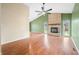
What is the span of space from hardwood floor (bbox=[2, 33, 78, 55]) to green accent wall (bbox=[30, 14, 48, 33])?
0.10 m

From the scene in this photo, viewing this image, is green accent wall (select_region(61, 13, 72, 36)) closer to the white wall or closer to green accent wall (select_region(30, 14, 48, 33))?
green accent wall (select_region(30, 14, 48, 33))

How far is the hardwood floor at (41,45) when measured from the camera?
2.28 meters

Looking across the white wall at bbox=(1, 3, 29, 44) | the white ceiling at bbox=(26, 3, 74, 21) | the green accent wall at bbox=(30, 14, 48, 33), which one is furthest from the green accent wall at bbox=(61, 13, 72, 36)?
the white wall at bbox=(1, 3, 29, 44)

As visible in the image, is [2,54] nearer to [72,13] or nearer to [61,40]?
[61,40]

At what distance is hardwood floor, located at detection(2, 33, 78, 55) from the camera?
89.7 inches

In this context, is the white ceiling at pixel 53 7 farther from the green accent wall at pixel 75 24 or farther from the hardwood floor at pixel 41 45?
the hardwood floor at pixel 41 45

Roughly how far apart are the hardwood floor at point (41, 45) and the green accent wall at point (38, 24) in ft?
0.34

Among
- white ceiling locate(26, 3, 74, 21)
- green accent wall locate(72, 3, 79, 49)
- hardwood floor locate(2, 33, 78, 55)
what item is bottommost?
hardwood floor locate(2, 33, 78, 55)

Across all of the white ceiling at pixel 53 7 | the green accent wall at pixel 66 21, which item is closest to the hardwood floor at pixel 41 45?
the green accent wall at pixel 66 21

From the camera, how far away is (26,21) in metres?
2.43

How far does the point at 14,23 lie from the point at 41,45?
0.71m

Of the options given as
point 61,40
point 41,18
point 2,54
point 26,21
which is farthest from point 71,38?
point 2,54

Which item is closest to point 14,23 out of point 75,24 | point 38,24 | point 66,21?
point 38,24

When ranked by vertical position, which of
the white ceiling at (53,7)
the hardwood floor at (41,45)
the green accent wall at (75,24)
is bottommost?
the hardwood floor at (41,45)
